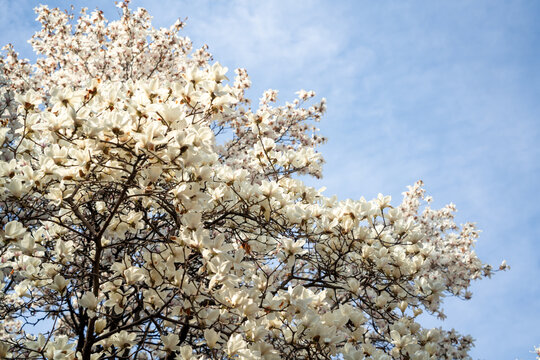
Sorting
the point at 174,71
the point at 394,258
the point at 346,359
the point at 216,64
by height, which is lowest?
the point at 346,359

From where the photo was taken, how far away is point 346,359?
2805mm

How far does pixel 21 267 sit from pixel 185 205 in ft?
6.02

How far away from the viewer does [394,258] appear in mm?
3363

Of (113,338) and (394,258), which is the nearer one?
(113,338)

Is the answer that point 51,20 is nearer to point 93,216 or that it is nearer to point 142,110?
point 93,216

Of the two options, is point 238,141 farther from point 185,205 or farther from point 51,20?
point 185,205

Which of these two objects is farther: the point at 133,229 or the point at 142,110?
the point at 133,229

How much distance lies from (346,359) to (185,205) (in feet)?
4.68

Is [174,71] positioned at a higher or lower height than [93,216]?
higher

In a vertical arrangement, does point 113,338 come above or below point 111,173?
below

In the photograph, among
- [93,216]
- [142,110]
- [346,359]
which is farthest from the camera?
[93,216]

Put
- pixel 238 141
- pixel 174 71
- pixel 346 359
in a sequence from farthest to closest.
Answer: pixel 174 71
pixel 238 141
pixel 346 359

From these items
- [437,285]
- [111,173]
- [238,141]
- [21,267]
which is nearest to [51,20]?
[238,141]

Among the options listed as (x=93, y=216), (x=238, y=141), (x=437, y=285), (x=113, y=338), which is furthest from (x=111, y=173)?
(x=238, y=141)
